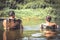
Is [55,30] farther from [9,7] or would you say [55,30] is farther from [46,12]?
[9,7]

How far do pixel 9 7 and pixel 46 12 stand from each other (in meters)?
2.74

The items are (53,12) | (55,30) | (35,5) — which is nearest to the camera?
(55,30)

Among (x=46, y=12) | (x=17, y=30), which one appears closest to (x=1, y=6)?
(x=46, y=12)

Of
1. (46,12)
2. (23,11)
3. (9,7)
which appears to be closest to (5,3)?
(9,7)

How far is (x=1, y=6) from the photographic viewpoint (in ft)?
48.4

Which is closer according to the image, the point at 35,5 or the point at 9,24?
the point at 9,24

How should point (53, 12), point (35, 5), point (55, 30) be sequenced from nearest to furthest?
point (55, 30) → point (53, 12) → point (35, 5)

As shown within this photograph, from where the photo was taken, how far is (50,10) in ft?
44.5

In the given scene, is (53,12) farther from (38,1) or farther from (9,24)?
(9,24)

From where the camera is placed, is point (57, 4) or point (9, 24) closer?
point (9, 24)

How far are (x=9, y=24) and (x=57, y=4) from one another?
8603 millimetres

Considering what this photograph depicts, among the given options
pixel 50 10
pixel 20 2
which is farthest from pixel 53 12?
pixel 20 2

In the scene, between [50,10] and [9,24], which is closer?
[9,24]

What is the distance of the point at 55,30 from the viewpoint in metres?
6.24
